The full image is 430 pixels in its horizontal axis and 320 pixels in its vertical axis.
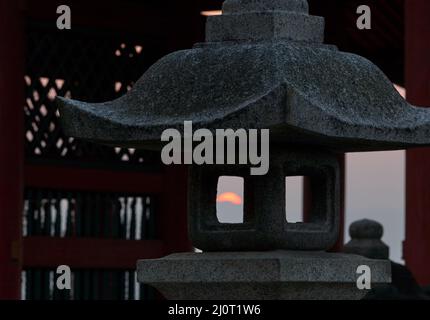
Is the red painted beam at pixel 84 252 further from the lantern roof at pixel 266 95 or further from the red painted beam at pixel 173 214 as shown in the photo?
→ the lantern roof at pixel 266 95

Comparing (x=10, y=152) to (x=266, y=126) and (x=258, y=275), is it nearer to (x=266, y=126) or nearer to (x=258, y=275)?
(x=258, y=275)

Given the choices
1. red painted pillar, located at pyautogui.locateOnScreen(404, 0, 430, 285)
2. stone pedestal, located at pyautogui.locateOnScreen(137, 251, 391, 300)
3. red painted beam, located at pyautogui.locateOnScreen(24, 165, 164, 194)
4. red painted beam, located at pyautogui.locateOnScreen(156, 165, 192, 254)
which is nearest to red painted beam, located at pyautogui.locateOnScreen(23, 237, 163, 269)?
red painted beam, located at pyautogui.locateOnScreen(156, 165, 192, 254)

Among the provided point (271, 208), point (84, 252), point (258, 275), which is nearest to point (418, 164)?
point (84, 252)

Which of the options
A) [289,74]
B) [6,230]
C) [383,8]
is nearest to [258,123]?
[289,74]

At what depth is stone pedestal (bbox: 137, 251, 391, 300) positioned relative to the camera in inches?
334

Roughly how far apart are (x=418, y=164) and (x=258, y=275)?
659 cm

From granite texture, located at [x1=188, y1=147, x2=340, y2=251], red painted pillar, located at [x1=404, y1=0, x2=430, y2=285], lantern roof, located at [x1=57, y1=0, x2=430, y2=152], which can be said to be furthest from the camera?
red painted pillar, located at [x1=404, y1=0, x2=430, y2=285]

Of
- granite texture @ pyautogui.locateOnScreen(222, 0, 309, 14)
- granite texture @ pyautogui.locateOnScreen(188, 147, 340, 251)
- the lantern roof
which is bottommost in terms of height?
granite texture @ pyautogui.locateOnScreen(188, 147, 340, 251)

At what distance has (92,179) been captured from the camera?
763 inches

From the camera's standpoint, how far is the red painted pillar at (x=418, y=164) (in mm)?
14719

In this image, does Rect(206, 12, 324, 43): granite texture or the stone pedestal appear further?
Rect(206, 12, 324, 43): granite texture

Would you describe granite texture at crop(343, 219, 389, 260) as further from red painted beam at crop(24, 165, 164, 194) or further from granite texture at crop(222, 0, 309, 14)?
granite texture at crop(222, 0, 309, 14)

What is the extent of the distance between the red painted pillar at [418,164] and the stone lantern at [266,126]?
563 centimetres

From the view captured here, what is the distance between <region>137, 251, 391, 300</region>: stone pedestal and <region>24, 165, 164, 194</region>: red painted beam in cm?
1021
